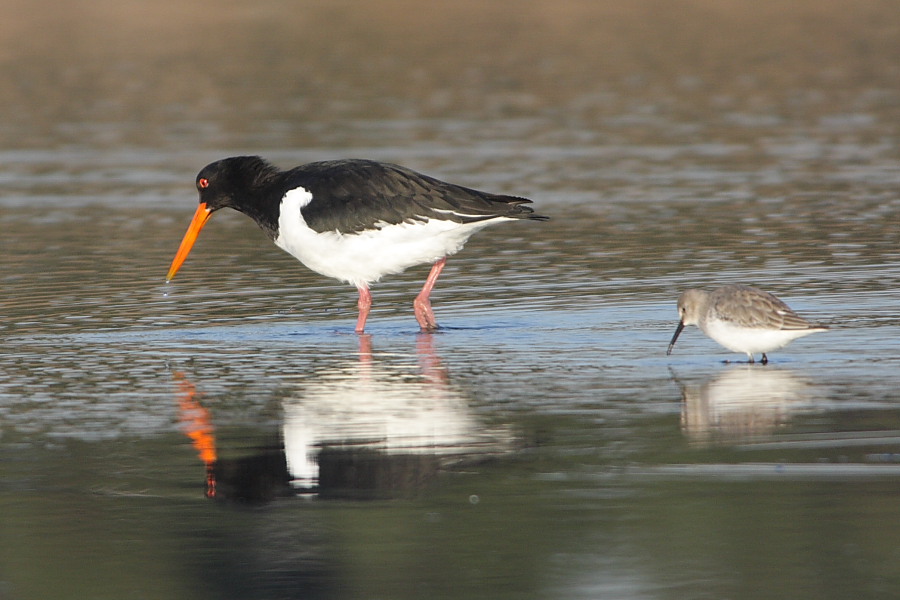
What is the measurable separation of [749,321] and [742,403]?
908 millimetres

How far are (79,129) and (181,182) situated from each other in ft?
20.0

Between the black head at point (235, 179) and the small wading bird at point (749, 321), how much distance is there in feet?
14.4

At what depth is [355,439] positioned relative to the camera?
863 cm

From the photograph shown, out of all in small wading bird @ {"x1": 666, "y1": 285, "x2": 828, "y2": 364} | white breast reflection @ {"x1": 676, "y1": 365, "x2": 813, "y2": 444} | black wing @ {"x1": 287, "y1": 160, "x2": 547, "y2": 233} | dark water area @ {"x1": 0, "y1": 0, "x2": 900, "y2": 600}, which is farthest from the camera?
black wing @ {"x1": 287, "y1": 160, "x2": 547, "y2": 233}

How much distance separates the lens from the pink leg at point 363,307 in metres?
12.1

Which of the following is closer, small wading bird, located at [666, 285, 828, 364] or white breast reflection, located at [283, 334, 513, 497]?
white breast reflection, located at [283, 334, 513, 497]

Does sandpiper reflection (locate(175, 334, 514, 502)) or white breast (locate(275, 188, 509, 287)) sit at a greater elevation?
white breast (locate(275, 188, 509, 287))

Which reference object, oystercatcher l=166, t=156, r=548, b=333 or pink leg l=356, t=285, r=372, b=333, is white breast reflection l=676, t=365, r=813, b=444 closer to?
oystercatcher l=166, t=156, r=548, b=333

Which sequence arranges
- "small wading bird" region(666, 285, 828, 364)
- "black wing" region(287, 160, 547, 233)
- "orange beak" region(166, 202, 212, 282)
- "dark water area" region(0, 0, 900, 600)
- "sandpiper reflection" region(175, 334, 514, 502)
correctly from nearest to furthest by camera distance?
"dark water area" region(0, 0, 900, 600) → "sandpiper reflection" region(175, 334, 514, 502) → "small wading bird" region(666, 285, 828, 364) → "black wing" region(287, 160, 547, 233) → "orange beak" region(166, 202, 212, 282)

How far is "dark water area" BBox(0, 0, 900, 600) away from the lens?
6.98 meters

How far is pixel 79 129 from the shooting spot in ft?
86.1

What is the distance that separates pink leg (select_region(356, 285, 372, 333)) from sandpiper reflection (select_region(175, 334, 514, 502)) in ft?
5.14

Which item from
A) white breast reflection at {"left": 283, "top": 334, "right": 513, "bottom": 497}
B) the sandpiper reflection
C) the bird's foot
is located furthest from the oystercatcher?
the sandpiper reflection

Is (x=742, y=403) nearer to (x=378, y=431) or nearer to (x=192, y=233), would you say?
(x=378, y=431)
